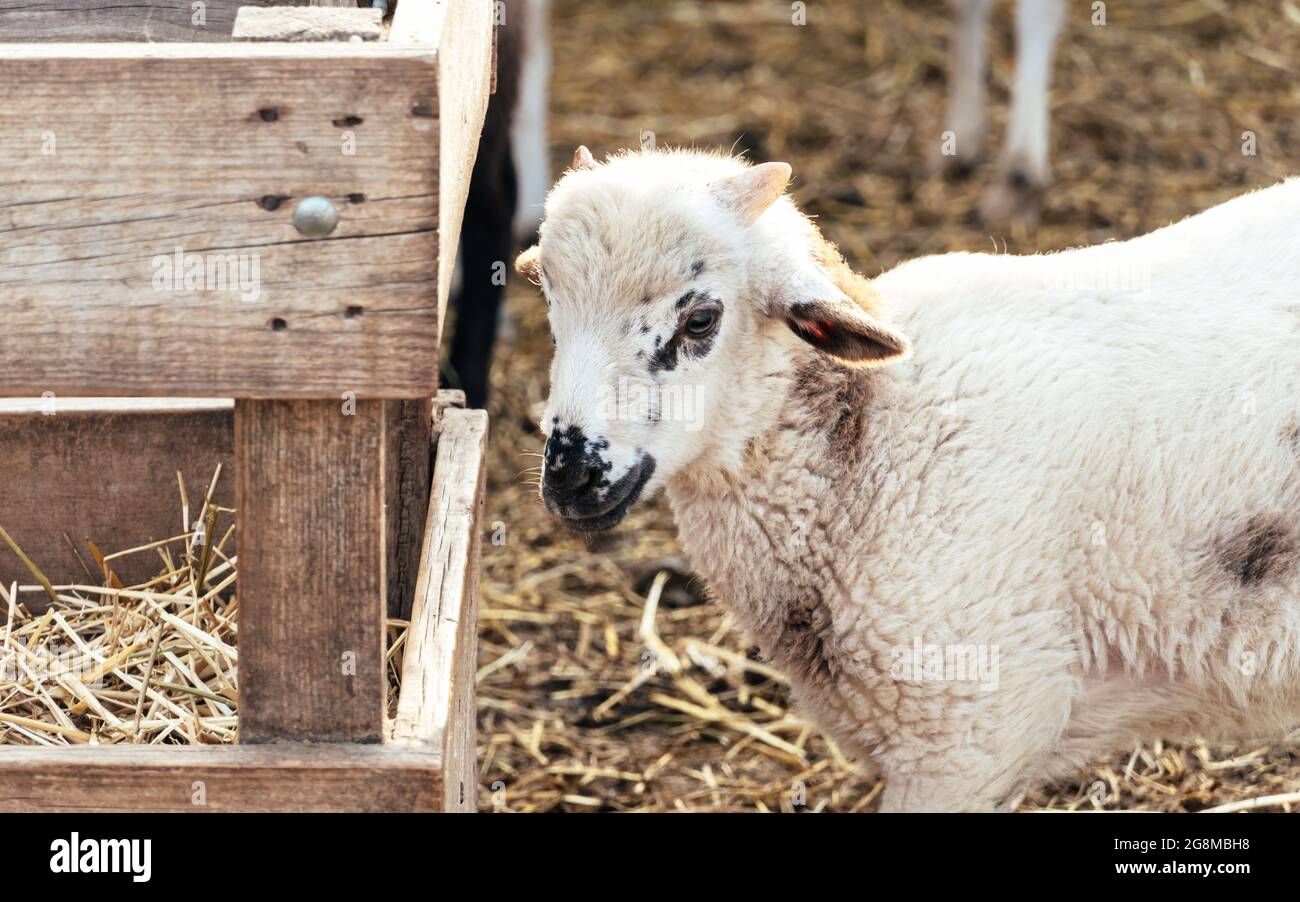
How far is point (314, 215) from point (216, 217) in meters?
0.12

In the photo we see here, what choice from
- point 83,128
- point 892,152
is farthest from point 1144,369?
point 892,152

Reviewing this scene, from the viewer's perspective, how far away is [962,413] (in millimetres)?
3006

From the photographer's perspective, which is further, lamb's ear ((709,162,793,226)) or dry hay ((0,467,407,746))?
lamb's ear ((709,162,793,226))

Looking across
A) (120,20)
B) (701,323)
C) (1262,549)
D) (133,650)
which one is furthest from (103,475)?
(1262,549)

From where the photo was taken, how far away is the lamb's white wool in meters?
2.85

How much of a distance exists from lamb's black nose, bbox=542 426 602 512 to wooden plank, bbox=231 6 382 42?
0.91 metres

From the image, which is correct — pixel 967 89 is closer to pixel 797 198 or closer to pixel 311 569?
pixel 797 198

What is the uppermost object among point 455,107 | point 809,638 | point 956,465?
point 455,107

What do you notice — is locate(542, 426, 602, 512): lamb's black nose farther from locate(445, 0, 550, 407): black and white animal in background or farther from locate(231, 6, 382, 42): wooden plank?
locate(445, 0, 550, 407): black and white animal in background

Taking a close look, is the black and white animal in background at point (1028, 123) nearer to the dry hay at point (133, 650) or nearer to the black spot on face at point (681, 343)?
the black spot on face at point (681, 343)

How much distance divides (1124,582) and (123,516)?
1936 millimetres

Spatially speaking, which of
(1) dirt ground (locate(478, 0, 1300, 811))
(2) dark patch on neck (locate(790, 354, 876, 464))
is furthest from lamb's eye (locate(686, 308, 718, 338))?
(1) dirt ground (locate(478, 0, 1300, 811))

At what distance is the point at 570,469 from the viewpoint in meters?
2.80

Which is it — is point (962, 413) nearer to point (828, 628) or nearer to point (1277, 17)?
point (828, 628)
